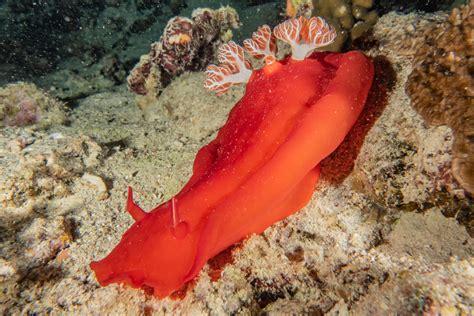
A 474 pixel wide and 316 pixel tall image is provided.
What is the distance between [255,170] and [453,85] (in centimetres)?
131

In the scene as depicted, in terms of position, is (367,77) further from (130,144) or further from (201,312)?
(130,144)

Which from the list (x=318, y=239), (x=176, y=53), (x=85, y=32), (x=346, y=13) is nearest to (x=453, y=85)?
(x=318, y=239)

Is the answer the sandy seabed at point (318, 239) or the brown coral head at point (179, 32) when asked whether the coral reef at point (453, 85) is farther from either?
the brown coral head at point (179, 32)

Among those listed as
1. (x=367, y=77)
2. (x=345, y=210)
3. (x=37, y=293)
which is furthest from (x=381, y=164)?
(x=37, y=293)

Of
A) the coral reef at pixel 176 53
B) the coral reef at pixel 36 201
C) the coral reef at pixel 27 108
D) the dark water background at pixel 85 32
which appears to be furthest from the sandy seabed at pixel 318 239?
the dark water background at pixel 85 32

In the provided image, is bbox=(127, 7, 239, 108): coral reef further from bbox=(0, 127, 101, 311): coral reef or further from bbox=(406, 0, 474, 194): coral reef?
bbox=(406, 0, 474, 194): coral reef

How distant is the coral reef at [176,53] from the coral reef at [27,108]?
50.1 inches

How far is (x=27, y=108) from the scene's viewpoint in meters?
3.91

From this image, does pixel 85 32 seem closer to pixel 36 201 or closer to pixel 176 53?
pixel 176 53

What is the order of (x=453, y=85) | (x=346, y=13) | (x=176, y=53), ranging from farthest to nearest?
(x=176, y=53)
(x=346, y=13)
(x=453, y=85)

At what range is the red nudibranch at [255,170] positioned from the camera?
178 cm

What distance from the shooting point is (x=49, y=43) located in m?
9.39

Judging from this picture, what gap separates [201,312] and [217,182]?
80 cm

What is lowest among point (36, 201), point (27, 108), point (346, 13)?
point (346, 13)
